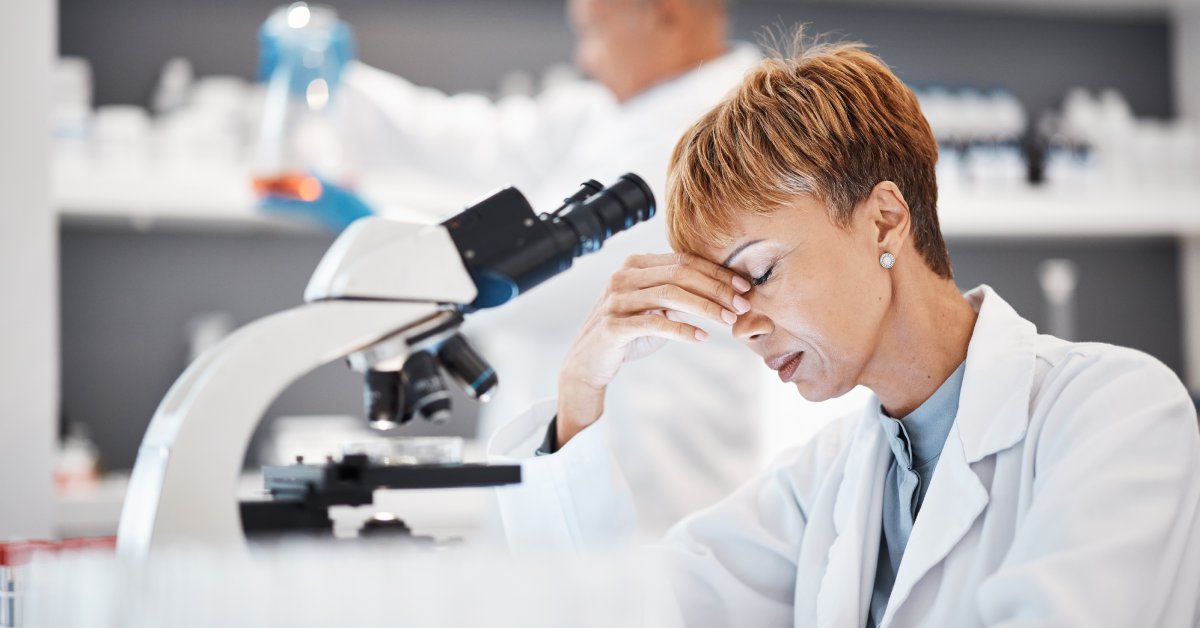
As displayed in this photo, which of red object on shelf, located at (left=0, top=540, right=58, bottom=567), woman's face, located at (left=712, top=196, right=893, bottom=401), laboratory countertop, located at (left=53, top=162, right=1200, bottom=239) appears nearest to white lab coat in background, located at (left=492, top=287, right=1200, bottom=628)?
woman's face, located at (left=712, top=196, right=893, bottom=401)

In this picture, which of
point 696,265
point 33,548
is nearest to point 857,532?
point 696,265

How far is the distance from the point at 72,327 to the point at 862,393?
2.05 m

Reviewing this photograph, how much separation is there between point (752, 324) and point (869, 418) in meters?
0.19

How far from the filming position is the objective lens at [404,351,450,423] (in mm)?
1004

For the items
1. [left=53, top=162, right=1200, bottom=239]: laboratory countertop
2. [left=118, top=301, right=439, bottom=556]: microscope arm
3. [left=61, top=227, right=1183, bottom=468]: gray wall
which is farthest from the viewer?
[left=61, top=227, right=1183, bottom=468]: gray wall

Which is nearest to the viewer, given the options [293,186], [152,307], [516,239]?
[516,239]

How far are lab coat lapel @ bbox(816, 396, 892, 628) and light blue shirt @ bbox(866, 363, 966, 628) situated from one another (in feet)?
0.07

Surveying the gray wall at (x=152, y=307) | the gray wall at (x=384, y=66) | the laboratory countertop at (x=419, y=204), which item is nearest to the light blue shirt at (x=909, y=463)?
the laboratory countertop at (x=419, y=204)

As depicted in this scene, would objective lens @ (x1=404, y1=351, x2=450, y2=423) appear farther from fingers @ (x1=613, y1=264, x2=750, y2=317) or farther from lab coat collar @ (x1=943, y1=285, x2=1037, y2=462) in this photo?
lab coat collar @ (x1=943, y1=285, x2=1037, y2=462)

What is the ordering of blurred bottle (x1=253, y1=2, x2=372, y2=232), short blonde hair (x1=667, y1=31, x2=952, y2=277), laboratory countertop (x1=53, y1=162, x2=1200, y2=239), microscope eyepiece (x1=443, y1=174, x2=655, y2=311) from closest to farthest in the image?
microscope eyepiece (x1=443, y1=174, x2=655, y2=311) → short blonde hair (x1=667, y1=31, x2=952, y2=277) → blurred bottle (x1=253, y1=2, x2=372, y2=232) → laboratory countertop (x1=53, y1=162, x2=1200, y2=239)

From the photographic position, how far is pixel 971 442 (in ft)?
3.54

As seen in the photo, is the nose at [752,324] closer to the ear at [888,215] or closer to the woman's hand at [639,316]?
the woman's hand at [639,316]

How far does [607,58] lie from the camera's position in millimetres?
2150

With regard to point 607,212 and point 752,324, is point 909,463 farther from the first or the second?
point 607,212
